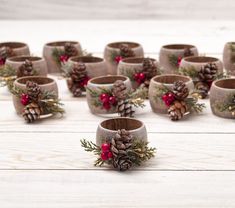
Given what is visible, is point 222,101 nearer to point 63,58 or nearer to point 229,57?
point 229,57

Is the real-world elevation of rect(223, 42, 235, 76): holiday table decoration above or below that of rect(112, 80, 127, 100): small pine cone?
below

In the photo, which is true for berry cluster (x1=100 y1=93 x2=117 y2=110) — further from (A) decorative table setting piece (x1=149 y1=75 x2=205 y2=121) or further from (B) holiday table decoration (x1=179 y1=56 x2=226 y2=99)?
(B) holiday table decoration (x1=179 y1=56 x2=226 y2=99)

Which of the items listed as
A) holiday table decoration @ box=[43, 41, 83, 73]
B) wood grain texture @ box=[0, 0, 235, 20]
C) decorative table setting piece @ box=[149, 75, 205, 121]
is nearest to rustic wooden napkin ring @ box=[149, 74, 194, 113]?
decorative table setting piece @ box=[149, 75, 205, 121]

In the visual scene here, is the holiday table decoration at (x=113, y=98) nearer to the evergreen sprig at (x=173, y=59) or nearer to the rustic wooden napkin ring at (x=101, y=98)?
the rustic wooden napkin ring at (x=101, y=98)

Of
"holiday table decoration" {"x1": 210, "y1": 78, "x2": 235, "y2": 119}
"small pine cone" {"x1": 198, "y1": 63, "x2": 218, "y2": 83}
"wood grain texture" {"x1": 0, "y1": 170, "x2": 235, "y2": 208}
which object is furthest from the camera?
"small pine cone" {"x1": 198, "y1": 63, "x2": 218, "y2": 83}

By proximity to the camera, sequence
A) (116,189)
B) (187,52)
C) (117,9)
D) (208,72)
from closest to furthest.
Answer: (116,189) → (208,72) → (187,52) → (117,9)

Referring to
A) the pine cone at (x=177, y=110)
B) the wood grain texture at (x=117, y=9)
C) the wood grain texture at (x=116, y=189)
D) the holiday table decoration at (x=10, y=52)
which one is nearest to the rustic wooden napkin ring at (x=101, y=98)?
the pine cone at (x=177, y=110)

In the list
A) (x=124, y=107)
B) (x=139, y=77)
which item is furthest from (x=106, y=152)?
(x=139, y=77)

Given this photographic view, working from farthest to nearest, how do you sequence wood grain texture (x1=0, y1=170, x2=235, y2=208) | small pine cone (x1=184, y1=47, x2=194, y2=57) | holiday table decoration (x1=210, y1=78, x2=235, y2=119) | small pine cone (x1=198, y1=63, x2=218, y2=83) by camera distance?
small pine cone (x1=184, y1=47, x2=194, y2=57)
small pine cone (x1=198, y1=63, x2=218, y2=83)
holiday table decoration (x1=210, y1=78, x2=235, y2=119)
wood grain texture (x1=0, y1=170, x2=235, y2=208)
